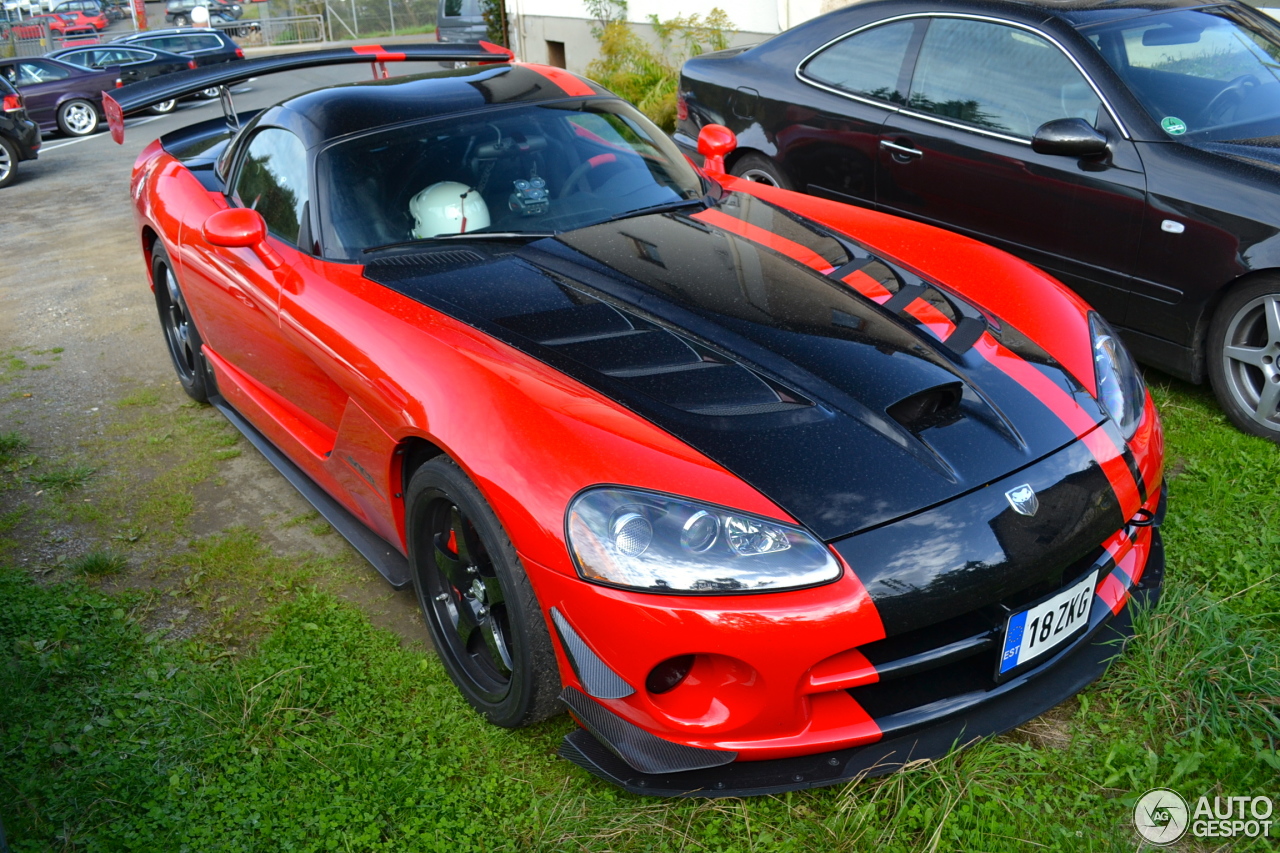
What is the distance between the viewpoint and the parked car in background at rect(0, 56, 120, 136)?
15.4 metres

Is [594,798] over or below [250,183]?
below

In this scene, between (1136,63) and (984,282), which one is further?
(1136,63)

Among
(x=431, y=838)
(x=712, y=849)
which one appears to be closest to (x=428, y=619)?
(x=431, y=838)

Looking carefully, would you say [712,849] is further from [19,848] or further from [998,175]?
[998,175]

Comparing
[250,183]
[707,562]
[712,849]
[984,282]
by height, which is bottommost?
[712,849]

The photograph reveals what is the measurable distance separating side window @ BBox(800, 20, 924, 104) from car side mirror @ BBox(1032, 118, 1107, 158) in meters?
0.88

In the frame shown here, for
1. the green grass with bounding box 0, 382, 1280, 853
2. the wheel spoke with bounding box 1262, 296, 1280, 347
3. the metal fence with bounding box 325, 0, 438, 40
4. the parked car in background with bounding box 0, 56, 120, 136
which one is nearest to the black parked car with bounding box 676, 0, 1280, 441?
the wheel spoke with bounding box 1262, 296, 1280, 347

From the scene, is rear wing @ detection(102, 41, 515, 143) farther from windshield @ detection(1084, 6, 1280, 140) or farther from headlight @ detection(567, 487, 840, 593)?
headlight @ detection(567, 487, 840, 593)

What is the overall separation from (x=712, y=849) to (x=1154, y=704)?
1104 millimetres

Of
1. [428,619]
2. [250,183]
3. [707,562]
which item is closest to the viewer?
[707,562]

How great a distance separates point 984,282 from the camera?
299 cm

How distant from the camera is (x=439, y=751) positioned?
245 cm

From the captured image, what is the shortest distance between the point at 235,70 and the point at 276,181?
106 centimetres

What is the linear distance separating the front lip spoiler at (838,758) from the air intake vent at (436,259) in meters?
1.43
